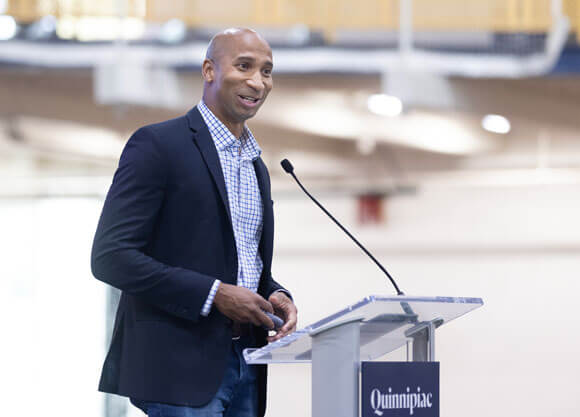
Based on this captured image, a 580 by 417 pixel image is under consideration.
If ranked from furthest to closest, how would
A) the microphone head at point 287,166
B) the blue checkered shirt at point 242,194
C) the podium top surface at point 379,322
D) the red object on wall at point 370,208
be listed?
the red object on wall at point 370,208 → the microphone head at point 287,166 → the blue checkered shirt at point 242,194 → the podium top surface at point 379,322

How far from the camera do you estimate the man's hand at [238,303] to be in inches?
59.1

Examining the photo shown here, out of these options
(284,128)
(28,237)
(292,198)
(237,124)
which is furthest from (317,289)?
(237,124)

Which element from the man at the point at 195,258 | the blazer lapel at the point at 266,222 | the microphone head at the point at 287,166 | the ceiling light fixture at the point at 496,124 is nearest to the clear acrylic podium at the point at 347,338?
the man at the point at 195,258

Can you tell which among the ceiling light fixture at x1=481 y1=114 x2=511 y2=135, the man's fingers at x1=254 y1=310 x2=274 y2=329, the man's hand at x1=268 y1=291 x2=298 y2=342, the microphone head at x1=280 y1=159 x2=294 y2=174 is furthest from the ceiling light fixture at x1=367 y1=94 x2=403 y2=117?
the man's fingers at x1=254 y1=310 x2=274 y2=329

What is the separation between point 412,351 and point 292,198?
17.9 feet

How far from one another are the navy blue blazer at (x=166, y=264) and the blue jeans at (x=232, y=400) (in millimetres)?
15

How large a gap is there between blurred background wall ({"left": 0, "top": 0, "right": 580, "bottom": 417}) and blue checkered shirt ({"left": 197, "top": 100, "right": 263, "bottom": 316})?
14.4 feet

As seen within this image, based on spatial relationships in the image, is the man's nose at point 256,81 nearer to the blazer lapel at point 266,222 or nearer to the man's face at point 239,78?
the man's face at point 239,78

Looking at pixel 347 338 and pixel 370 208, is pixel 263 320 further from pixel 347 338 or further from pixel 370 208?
pixel 370 208

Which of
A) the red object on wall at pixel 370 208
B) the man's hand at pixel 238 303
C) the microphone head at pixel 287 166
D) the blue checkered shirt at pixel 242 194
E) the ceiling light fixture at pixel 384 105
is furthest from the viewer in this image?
the red object on wall at pixel 370 208

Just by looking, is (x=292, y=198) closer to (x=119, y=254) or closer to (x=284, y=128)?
(x=284, y=128)

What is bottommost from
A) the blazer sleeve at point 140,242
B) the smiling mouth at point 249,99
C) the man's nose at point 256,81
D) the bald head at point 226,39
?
the blazer sleeve at point 140,242

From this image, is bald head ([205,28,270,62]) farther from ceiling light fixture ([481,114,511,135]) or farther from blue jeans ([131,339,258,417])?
ceiling light fixture ([481,114,511,135])

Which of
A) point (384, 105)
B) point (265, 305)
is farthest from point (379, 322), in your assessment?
point (384, 105)
